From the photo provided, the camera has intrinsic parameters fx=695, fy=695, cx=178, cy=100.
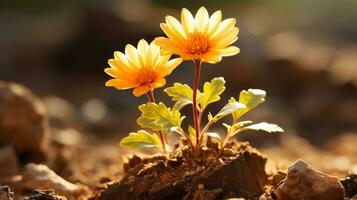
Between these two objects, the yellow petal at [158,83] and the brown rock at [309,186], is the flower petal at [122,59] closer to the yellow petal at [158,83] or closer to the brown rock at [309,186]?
the yellow petal at [158,83]

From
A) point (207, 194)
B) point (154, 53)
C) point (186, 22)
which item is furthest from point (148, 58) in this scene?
point (207, 194)

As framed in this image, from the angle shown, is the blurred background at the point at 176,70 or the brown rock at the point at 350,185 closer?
the brown rock at the point at 350,185

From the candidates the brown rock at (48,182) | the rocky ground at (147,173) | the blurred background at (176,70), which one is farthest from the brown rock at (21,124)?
the blurred background at (176,70)

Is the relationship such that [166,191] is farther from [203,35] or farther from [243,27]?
[243,27]

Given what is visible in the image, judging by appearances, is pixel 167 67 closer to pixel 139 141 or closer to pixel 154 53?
pixel 154 53

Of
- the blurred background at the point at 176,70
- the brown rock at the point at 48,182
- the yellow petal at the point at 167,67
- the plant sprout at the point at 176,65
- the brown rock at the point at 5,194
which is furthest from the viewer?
the blurred background at the point at 176,70

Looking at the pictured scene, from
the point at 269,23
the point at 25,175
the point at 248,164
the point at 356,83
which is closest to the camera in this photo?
the point at 248,164

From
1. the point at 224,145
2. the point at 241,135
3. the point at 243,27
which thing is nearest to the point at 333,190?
the point at 224,145
